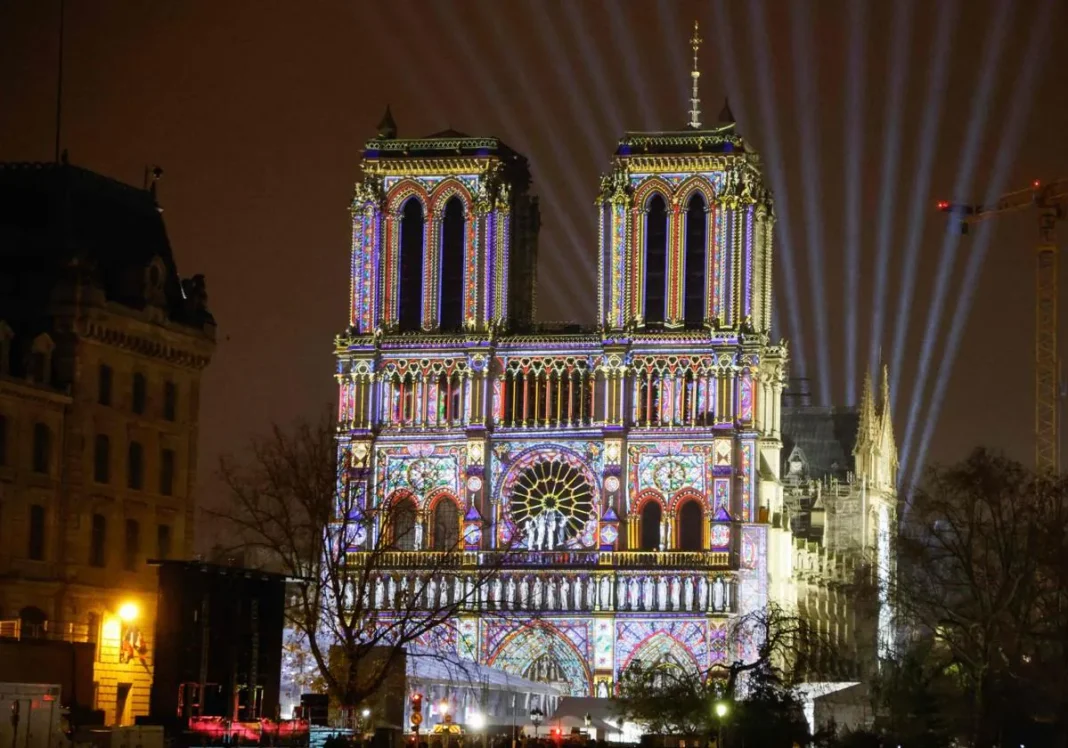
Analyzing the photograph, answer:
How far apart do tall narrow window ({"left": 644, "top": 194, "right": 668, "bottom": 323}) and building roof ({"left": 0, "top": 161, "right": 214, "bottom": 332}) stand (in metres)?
38.9

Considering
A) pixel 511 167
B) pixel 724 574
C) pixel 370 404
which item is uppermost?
pixel 511 167

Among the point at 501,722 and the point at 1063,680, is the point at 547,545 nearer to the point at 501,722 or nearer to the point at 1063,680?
the point at 501,722

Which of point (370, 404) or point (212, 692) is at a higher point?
point (370, 404)

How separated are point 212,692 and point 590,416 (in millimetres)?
63952

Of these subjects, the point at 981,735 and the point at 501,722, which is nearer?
the point at 981,735

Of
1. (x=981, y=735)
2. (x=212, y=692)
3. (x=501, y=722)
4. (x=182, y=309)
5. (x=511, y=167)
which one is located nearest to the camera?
(x=212, y=692)

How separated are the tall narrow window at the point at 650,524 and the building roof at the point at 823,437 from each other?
1784 inches

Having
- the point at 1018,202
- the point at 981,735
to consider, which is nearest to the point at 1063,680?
the point at 981,735

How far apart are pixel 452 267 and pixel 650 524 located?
16.8 meters

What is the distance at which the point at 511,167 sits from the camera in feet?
477

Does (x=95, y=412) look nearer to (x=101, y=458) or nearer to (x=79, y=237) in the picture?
(x=101, y=458)

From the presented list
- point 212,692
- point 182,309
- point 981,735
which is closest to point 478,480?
point 182,309

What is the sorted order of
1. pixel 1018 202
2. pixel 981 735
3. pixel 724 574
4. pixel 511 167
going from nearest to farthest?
pixel 981 735
pixel 724 574
pixel 511 167
pixel 1018 202

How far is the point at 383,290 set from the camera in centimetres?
14338
